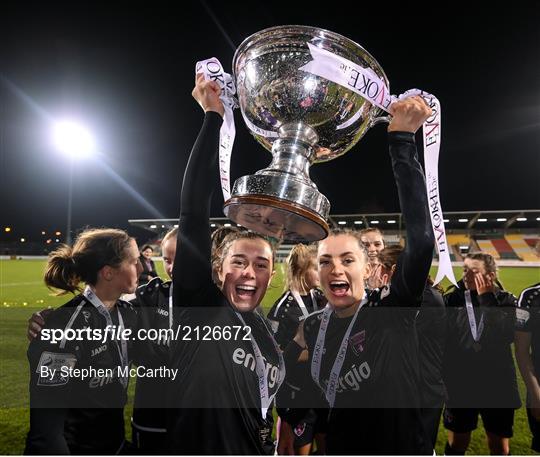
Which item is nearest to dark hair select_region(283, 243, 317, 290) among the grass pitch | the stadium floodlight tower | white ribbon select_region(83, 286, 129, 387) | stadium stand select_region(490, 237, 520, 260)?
the grass pitch

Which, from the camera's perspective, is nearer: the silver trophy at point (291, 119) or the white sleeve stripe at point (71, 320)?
the silver trophy at point (291, 119)

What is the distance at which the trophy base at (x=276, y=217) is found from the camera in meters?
1.06

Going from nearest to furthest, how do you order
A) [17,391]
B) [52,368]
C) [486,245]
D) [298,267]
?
[52,368], [298,267], [17,391], [486,245]

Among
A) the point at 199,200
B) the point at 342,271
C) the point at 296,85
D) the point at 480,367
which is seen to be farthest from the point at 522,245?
the point at 199,200

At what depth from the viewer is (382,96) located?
4.23 feet

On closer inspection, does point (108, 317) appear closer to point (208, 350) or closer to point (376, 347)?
point (208, 350)

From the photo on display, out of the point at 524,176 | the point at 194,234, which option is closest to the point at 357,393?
the point at 194,234

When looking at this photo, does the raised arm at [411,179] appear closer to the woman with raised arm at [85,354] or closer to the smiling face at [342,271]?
the smiling face at [342,271]

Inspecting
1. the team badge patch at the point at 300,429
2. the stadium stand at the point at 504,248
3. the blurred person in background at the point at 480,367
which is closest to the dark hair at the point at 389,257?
the blurred person in background at the point at 480,367

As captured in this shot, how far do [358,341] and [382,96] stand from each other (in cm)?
98

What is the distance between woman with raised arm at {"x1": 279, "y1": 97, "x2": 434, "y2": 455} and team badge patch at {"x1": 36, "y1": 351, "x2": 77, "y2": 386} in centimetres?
110

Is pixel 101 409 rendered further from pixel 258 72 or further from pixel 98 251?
pixel 258 72

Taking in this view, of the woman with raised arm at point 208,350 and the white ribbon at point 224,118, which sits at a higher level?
the white ribbon at point 224,118

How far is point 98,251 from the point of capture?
2.50 metres
